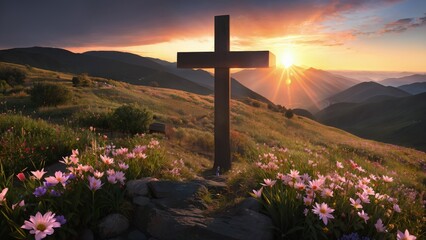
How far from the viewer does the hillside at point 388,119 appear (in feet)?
268

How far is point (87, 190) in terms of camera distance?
4152mm

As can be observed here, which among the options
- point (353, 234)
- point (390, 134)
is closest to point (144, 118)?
point (353, 234)

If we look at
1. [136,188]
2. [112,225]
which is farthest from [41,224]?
[136,188]

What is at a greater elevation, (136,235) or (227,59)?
(227,59)

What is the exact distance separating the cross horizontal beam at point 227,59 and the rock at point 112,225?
6238mm

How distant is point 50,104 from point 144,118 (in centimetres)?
972

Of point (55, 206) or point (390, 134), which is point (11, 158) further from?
point (390, 134)

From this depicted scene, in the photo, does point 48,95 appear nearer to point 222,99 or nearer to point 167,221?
point 222,99

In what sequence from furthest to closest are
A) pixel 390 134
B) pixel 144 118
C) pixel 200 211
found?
pixel 390 134, pixel 144 118, pixel 200 211

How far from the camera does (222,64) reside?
9680 mm

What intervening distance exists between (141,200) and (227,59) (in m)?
6.02

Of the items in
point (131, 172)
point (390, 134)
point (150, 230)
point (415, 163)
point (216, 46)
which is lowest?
point (390, 134)

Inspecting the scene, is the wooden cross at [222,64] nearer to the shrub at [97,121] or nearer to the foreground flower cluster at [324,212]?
the shrub at [97,121]

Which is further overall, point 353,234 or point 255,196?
point 255,196
